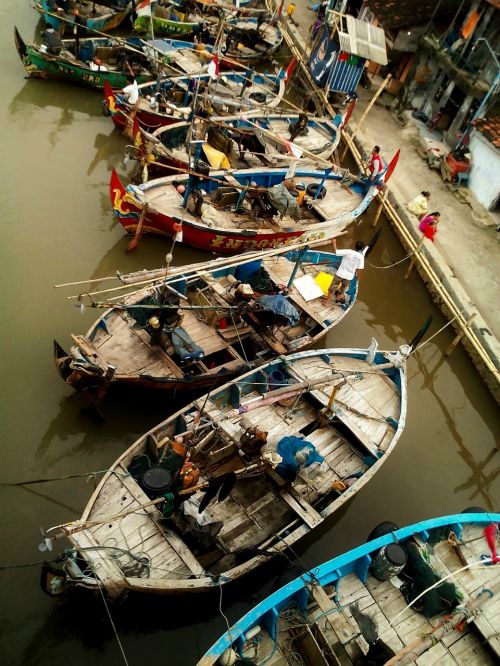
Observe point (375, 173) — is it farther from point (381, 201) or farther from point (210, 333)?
point (210, 333)

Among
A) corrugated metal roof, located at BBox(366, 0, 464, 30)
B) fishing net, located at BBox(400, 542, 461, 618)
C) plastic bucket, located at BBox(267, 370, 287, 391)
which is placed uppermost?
corrugated metal roof, located at BBox(366, 0, 464, 30)

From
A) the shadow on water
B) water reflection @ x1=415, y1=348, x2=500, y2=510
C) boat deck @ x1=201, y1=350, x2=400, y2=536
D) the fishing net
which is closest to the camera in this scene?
the fishing net

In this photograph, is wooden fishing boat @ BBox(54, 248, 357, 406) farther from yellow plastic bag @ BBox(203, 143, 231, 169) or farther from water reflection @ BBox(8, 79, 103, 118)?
water reflection @ BBox(8, 79, 103, 118)

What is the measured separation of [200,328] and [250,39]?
22018 millimetres

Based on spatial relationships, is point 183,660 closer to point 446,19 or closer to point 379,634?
point 379,634

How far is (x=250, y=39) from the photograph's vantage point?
98.5 ft

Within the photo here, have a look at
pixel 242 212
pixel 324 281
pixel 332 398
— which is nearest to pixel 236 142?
pixel 242 212

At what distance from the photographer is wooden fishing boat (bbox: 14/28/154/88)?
2280 centimetres

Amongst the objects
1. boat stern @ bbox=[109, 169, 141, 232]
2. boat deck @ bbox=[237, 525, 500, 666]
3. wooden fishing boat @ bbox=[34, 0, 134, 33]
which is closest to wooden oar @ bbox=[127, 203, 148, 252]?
boat stern @ bbox=[109, 169, 141, 232]

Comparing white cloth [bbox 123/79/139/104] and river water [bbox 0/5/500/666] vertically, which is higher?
white cloth [bbox 123/79/139/104]

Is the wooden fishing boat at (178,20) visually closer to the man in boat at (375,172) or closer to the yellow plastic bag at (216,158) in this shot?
the yellow plastic bag at (216,158)

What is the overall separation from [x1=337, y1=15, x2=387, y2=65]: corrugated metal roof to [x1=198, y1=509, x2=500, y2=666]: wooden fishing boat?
2269cm

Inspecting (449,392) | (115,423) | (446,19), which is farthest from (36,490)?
(446,19)

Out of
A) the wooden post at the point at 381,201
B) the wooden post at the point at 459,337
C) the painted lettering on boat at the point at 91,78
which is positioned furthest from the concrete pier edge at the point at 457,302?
the painted lettering on boat at the point at 91,78
